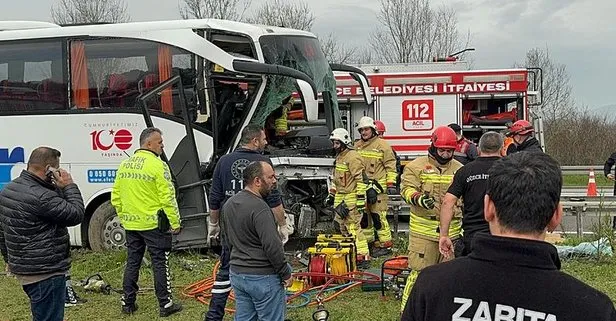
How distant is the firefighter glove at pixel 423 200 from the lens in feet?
17.4

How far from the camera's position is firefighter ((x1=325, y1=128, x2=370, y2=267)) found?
8.02 meters

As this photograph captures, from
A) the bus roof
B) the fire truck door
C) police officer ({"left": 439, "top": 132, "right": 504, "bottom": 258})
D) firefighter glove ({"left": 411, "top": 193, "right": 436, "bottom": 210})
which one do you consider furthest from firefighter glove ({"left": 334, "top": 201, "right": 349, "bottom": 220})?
the fire truck door

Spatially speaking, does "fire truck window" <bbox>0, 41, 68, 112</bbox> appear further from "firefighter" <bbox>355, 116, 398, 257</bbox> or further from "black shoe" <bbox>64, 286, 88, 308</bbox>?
"firefighter" <bbox>355, 116, 398, 257</bbox>

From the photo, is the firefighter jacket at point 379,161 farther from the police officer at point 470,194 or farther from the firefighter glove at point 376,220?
the police officer at point 470,194

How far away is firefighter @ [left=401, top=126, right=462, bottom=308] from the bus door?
3.40 metres

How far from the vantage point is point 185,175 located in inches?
325

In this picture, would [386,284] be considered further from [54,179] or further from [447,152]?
[54,179]

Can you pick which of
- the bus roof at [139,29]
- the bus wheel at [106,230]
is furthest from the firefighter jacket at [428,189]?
the bus wheel at [106,230]

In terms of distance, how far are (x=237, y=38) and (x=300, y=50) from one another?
36.2 inches

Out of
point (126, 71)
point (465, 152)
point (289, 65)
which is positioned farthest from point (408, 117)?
point (126, 71)

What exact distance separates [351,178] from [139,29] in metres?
3.37

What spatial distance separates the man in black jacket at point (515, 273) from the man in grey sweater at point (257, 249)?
2372mm

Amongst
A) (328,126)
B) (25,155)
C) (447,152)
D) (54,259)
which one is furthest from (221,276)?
(25,155)

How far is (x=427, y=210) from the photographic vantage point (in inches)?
213
